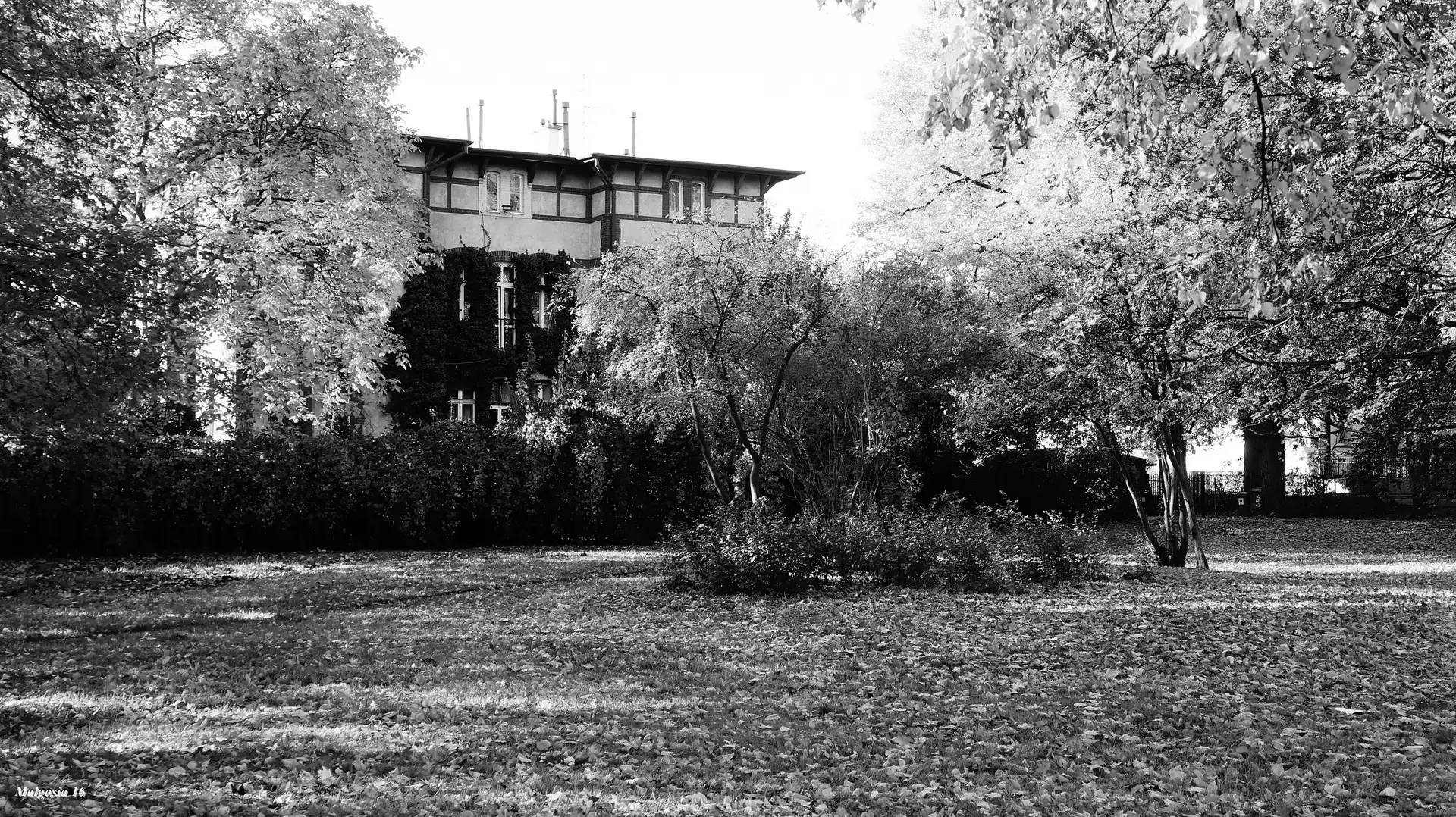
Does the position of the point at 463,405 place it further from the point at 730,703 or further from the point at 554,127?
the point at 730,703

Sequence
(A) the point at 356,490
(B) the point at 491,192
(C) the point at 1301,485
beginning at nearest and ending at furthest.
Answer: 1. (A) the point at 356,490
2. (B) the point at 491,192
3. (C) the point at 1301,485

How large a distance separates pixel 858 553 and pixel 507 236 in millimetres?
21253

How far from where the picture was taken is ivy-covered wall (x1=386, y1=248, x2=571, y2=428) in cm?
2933

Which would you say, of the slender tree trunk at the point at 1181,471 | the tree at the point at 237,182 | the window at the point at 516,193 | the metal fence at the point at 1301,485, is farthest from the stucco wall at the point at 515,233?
the slender tree trunk at the point at 1181,471

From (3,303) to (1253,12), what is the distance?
25.7 feet

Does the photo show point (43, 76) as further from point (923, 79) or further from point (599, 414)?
point (923, 79)

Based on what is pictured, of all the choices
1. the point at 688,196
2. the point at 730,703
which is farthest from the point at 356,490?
the point at 688,196

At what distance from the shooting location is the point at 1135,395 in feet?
48.9

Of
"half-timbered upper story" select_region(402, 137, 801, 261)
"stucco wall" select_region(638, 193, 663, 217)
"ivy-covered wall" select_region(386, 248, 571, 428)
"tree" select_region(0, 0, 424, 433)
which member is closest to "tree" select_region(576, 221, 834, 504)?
"tree" select_region(0, 0, 424, 433)

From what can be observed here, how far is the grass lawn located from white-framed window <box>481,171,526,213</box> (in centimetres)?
2054

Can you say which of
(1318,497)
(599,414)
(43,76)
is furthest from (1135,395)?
(1318,497)

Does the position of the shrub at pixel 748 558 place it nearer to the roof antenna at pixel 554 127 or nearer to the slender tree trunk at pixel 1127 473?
the slender tree trunk at pixel 1127 473

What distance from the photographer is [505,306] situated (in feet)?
104

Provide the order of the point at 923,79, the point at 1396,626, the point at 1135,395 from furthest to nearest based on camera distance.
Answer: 1. the point at 923,79
2. the point at 1135,395
3. the point at 1396,626
